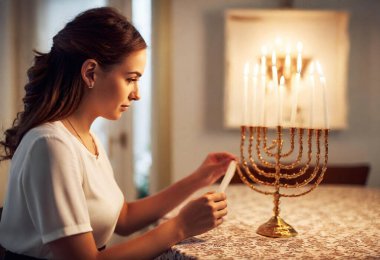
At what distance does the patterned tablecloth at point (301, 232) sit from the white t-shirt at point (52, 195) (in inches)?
8.3

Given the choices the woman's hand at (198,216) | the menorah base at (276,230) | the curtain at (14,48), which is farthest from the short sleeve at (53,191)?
the curtain at (14,48)

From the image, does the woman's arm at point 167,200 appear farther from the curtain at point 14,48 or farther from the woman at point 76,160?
the curtain at point 14,48

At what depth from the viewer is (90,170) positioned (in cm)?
110

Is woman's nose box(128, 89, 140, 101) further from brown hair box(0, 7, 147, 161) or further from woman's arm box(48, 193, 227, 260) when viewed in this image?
woman's arm box(48, 193, 227, 260)

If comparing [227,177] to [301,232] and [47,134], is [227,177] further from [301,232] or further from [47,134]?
[47,134]

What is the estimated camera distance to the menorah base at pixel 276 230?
1.17 metres

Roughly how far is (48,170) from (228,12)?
6.48ft

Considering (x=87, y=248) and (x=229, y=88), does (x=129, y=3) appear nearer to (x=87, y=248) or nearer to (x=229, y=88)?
(x=229, y=88)

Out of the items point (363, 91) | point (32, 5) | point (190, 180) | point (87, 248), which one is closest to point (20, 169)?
point (87, 248)

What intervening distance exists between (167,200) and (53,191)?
1.79 ft

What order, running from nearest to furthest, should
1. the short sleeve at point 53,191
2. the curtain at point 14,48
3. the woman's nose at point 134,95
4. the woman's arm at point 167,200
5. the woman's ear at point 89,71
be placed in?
the short sleeve at point 53,191, the woman's ear at point 89,71, the woman's nose at point 134,95, the woman's arm at point 167,200, the curtain at point 14,48

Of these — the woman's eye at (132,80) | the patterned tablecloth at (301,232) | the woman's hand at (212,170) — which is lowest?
the patterned tablecloth at (301,232)

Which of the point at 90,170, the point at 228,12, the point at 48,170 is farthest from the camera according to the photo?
the point at 228,12

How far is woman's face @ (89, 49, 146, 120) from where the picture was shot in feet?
3.78
